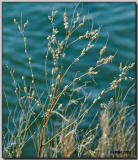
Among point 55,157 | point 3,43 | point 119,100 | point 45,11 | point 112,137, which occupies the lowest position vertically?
point 55,157

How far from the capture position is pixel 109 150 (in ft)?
6.66

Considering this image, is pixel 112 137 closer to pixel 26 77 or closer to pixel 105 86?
pixel 105 86

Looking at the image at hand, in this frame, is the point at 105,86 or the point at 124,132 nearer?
the point at 124,132

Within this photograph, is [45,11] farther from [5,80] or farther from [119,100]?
[119,100]

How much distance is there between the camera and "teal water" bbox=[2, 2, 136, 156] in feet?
7.75

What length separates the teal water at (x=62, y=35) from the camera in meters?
2.36

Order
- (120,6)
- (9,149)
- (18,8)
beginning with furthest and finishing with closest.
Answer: (18,8) < (120,6) < (9,149)

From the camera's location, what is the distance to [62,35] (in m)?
2.45

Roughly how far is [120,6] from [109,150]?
3.92 feet

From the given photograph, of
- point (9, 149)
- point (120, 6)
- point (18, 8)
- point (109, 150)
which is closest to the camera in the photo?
point (109, 150)

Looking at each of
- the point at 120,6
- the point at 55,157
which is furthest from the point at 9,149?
the point at 120,6

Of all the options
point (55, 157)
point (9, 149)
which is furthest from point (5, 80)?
point (55, 157)

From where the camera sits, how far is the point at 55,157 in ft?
6.84

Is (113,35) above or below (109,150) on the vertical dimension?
above
